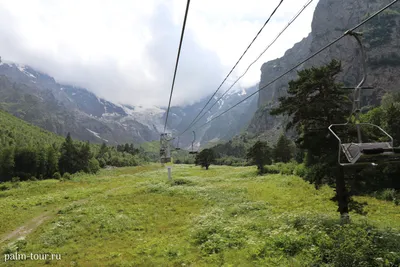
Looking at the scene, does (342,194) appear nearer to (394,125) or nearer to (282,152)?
(394,125)

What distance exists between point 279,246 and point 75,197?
130 ft

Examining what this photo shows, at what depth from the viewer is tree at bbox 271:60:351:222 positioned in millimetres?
19078

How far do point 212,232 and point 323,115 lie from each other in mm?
12316

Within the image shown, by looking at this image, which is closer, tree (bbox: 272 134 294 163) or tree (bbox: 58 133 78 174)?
tree (bbox: 58 133 78 174)

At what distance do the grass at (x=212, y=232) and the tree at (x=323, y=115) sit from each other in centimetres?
308

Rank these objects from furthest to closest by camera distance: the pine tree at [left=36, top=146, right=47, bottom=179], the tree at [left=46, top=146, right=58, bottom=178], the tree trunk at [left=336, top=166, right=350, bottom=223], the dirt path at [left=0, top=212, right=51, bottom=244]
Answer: the tree at [left=46, top=146, right=58, bottom=178], the pine tree at [left=36, top=146, right=47, bottom=179], the dirt path at [left=0, top=212, right=51, bottom=244], the tree trunk at [left=336, top=166, right=350, bottom=223]

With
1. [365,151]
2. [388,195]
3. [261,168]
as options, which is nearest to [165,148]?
[261,168]

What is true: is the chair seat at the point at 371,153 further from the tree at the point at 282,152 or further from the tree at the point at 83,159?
the tree at the point at 83,159

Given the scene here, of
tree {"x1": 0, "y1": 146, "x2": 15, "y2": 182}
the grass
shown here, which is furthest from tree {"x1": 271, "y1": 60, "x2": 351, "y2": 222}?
tree {"x1": 0, "y1": 146, "x2": 15, "y2": 182}

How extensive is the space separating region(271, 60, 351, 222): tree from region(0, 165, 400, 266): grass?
3.08m

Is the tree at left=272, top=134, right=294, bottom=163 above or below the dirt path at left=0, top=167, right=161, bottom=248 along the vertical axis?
above

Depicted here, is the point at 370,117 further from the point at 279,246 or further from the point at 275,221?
the point at 279,246

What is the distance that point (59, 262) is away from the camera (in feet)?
59.9

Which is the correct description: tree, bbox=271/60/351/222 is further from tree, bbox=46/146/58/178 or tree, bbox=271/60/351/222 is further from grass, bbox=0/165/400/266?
tree, bbox=46/146/58/178
